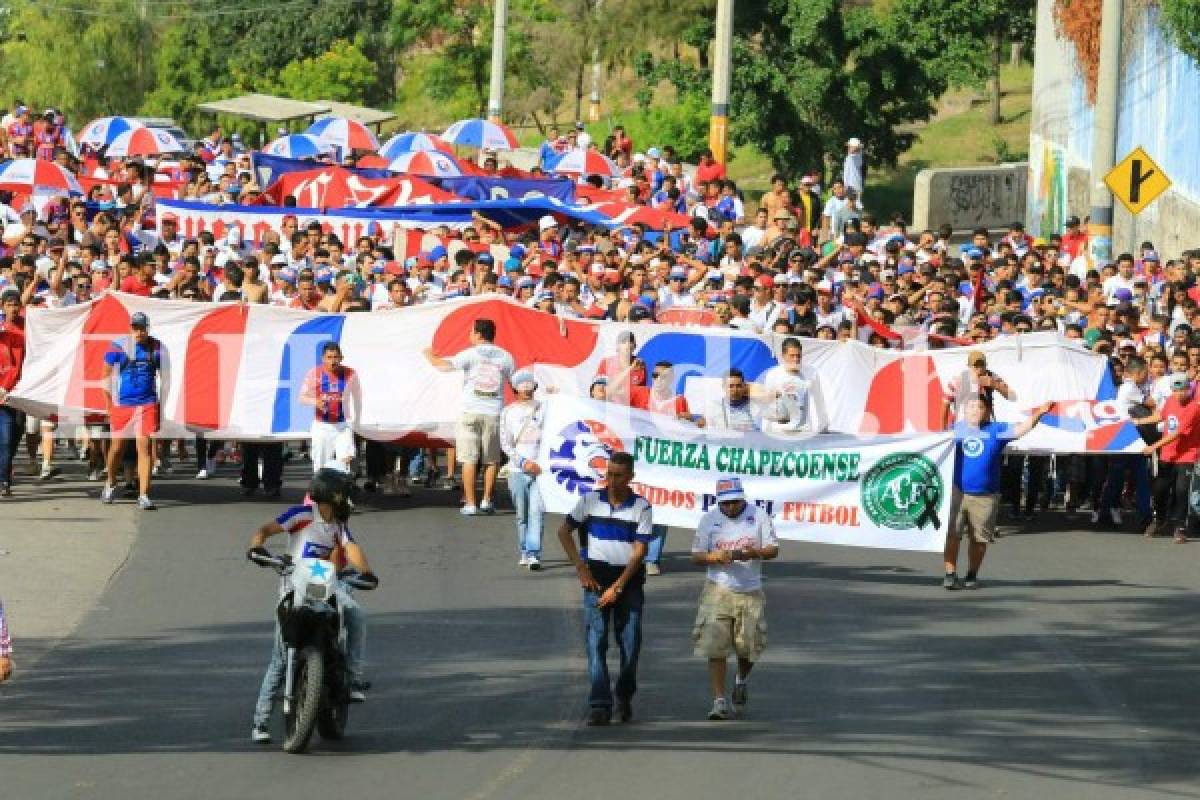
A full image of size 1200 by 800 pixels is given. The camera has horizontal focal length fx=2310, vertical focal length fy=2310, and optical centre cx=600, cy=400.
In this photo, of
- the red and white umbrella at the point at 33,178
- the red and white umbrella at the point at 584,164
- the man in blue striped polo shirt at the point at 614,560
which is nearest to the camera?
the man in blue striped polo shirt at the point at 614,560

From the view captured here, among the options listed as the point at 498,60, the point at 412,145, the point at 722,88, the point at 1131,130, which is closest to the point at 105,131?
the point at 412,145

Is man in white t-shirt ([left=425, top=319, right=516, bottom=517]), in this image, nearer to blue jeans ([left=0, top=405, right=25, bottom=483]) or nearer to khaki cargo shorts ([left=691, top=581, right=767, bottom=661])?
blue jeans ([left=0, top=405, right=25, bottom=483])

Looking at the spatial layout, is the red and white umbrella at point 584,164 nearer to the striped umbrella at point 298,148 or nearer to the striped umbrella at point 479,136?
the striped umbrella at point 479,136

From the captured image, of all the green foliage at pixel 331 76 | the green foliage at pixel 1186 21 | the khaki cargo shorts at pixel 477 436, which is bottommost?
the khaki cargo shorts at pixel 477 436

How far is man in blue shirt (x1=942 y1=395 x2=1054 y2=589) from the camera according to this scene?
1759 centimetres

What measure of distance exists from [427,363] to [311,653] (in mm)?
9543

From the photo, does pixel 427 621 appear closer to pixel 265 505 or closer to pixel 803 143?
pixel 265 505

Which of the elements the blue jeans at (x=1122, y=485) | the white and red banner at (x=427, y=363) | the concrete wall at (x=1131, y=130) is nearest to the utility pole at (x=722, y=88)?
the concrete wall at (x=1131, y=130)

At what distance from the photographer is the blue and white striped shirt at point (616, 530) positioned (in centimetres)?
1334

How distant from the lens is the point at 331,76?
8225 centimetres

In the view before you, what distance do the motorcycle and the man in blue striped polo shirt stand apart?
150cm

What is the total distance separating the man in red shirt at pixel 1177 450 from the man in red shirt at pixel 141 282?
33.9 feet

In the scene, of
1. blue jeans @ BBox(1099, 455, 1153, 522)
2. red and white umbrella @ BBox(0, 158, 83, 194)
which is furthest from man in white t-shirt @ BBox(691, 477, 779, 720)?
red and white umbrella @ BBox(0, 158, 83, 194)

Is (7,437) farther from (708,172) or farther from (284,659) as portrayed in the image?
(708,172)
